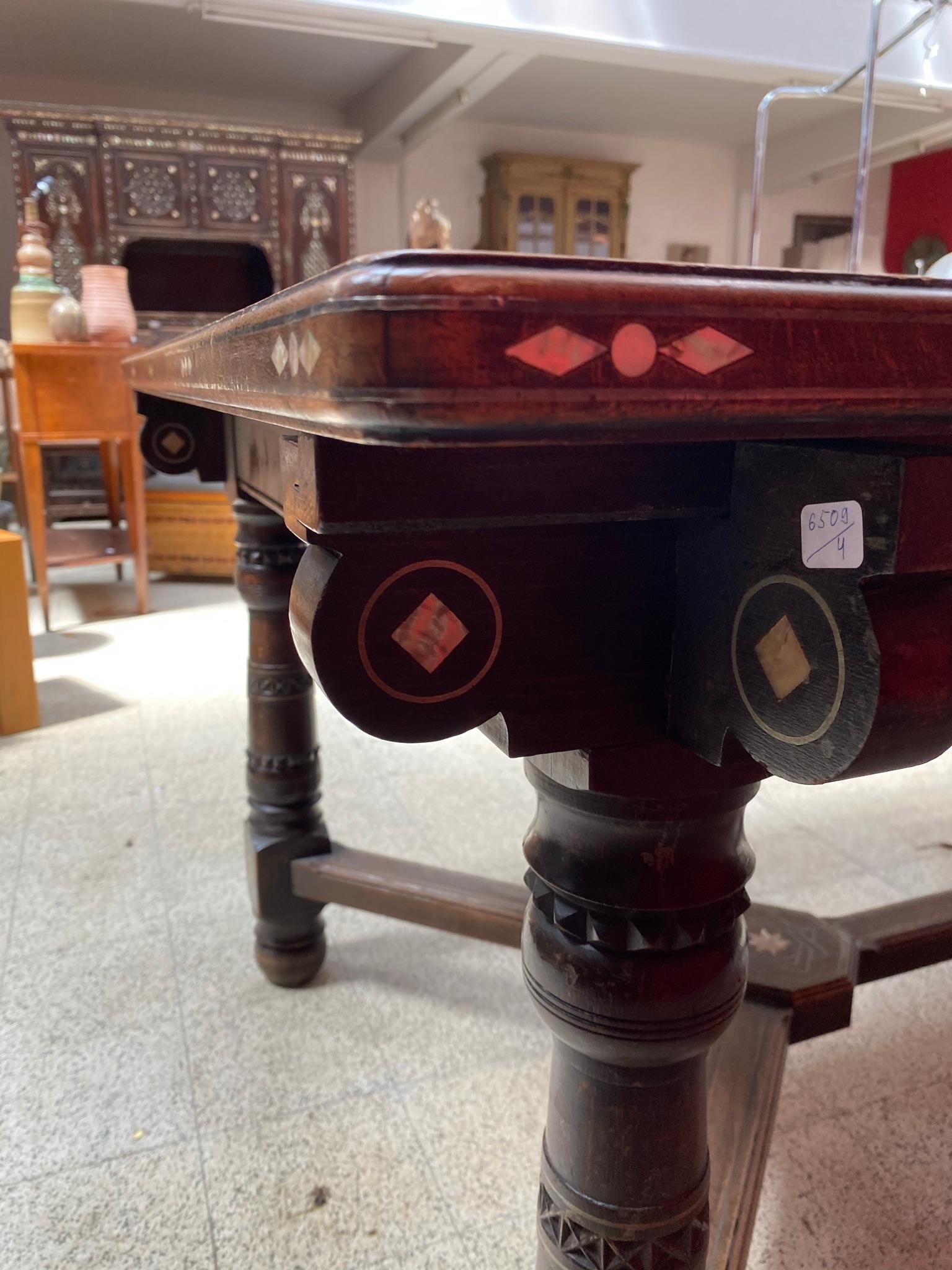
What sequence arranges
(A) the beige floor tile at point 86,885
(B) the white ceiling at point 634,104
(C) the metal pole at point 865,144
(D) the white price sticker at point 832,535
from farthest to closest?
(B) the white ceiling at point 634,104 < (A) the beige floor tile at point 86,885 < (C) the metal pole at point 865,144 < (D) the white price sticker at point 832,535

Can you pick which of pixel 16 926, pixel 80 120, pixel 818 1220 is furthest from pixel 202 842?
pixel 80 120

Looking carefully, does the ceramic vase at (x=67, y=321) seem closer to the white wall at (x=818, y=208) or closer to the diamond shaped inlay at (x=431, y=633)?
the diamond shaped inlay at (x=431, y=633)

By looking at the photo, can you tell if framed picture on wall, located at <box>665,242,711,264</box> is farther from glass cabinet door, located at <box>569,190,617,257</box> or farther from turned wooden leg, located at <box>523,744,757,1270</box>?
turned wooden leg, located at <box>523,744,757,1270</box>

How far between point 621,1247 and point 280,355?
1.89 ft

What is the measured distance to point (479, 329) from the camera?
0.91 feet

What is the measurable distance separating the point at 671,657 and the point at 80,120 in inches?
237

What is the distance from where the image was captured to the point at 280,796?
132 cm

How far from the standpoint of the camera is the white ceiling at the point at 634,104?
6.19 meters

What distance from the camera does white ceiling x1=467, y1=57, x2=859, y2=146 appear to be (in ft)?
20.3

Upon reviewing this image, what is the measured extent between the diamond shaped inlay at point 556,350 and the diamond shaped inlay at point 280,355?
0.10 meters

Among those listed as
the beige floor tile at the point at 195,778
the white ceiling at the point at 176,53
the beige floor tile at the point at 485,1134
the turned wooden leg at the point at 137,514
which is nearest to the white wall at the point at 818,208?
the white ceiling at the point at 176,53

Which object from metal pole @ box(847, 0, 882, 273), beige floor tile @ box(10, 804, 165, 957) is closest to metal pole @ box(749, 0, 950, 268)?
metal pole @ box(847, 0, 882, 273)

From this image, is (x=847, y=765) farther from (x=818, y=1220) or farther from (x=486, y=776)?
(x=486, y=776)

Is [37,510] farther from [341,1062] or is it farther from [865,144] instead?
[865,144]
